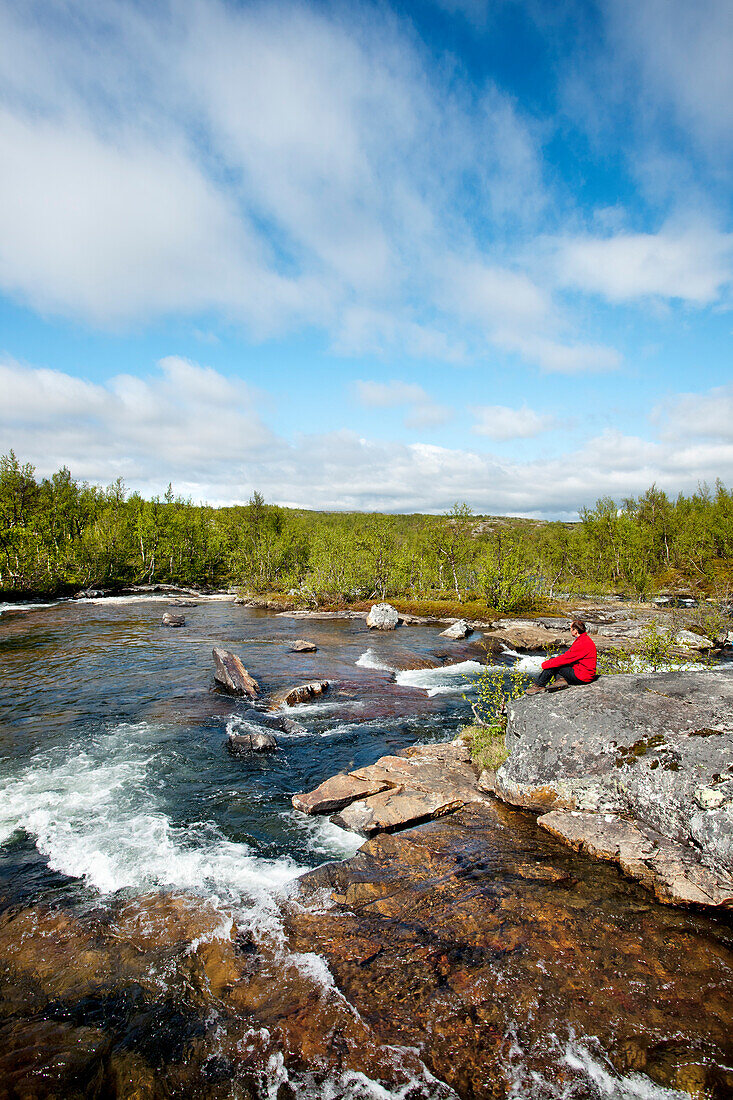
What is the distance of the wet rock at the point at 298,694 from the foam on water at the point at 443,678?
4794 mm

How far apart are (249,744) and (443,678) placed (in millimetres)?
13704

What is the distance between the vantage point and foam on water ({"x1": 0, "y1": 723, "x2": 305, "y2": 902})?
924cm

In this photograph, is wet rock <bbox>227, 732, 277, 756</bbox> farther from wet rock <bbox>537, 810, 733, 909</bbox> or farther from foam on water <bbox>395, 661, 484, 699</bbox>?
foam on water <bbox>395, 661, 484, 699</bbox>

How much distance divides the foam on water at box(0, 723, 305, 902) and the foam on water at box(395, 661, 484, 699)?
45.7 ft

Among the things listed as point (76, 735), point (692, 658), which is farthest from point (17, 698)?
point (692, 658)

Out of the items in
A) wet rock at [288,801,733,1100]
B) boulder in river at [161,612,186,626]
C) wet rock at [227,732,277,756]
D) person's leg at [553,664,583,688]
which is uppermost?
person's leg at [553,664,583,688]

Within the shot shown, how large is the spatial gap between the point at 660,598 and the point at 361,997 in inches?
3002

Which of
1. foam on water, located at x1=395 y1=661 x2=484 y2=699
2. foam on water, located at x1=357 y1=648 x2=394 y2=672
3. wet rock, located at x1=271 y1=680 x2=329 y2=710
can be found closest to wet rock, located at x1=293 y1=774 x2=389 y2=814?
wet rock, located at x1=271 y1=680 x2=329 y2=710

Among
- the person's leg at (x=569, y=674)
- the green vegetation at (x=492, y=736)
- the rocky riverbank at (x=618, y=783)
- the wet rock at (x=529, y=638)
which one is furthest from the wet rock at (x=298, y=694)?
the wet rock at (x=529, y=638)

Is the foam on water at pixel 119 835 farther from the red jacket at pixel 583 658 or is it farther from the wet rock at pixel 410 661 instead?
the wet rock at pixel 410 661

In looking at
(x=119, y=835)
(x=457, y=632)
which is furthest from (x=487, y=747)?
(x=457, y=632)

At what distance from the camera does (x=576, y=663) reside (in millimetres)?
13164

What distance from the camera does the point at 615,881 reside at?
28.7ft

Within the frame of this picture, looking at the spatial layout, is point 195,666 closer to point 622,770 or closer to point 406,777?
point 406,777
